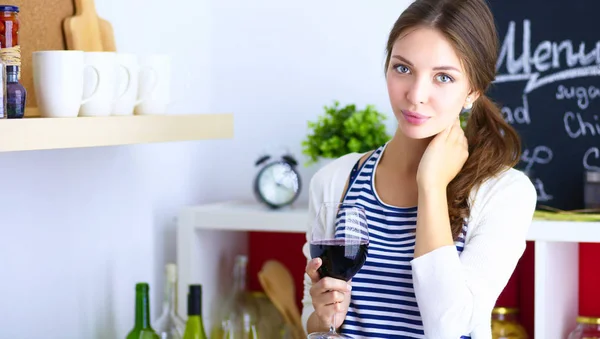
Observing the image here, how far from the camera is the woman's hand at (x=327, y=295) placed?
136 cm

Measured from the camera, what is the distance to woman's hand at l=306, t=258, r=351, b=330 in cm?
136

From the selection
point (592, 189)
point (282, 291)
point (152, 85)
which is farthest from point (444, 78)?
point (282, 291)

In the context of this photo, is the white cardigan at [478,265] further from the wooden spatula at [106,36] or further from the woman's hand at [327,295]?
the wooden spatula at [106,36]

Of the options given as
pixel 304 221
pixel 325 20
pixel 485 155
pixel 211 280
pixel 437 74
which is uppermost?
pixel 325 20

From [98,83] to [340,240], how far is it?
1.70ft

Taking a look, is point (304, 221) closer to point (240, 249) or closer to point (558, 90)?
point (240, 249)

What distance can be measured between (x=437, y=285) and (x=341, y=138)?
0.89 metres

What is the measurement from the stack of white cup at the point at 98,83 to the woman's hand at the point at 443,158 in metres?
0.55

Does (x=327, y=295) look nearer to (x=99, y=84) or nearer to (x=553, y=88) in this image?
(x=99, y=84)

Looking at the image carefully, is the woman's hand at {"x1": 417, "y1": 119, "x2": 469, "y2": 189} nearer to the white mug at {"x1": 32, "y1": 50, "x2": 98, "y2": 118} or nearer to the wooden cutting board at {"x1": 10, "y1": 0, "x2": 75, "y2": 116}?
the white mug at {"x1": 32, "y1": 50, "x2": 98, "y2": 118}

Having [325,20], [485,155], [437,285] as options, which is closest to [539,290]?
[485,155]

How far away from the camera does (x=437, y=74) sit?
143 cm

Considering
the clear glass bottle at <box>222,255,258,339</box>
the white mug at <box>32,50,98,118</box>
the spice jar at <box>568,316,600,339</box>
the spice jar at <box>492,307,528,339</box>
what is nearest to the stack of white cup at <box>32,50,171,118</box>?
the white mug at <box>32,50,98,118</box>

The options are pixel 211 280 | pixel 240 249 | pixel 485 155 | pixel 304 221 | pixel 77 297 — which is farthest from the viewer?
pixel 240 249
